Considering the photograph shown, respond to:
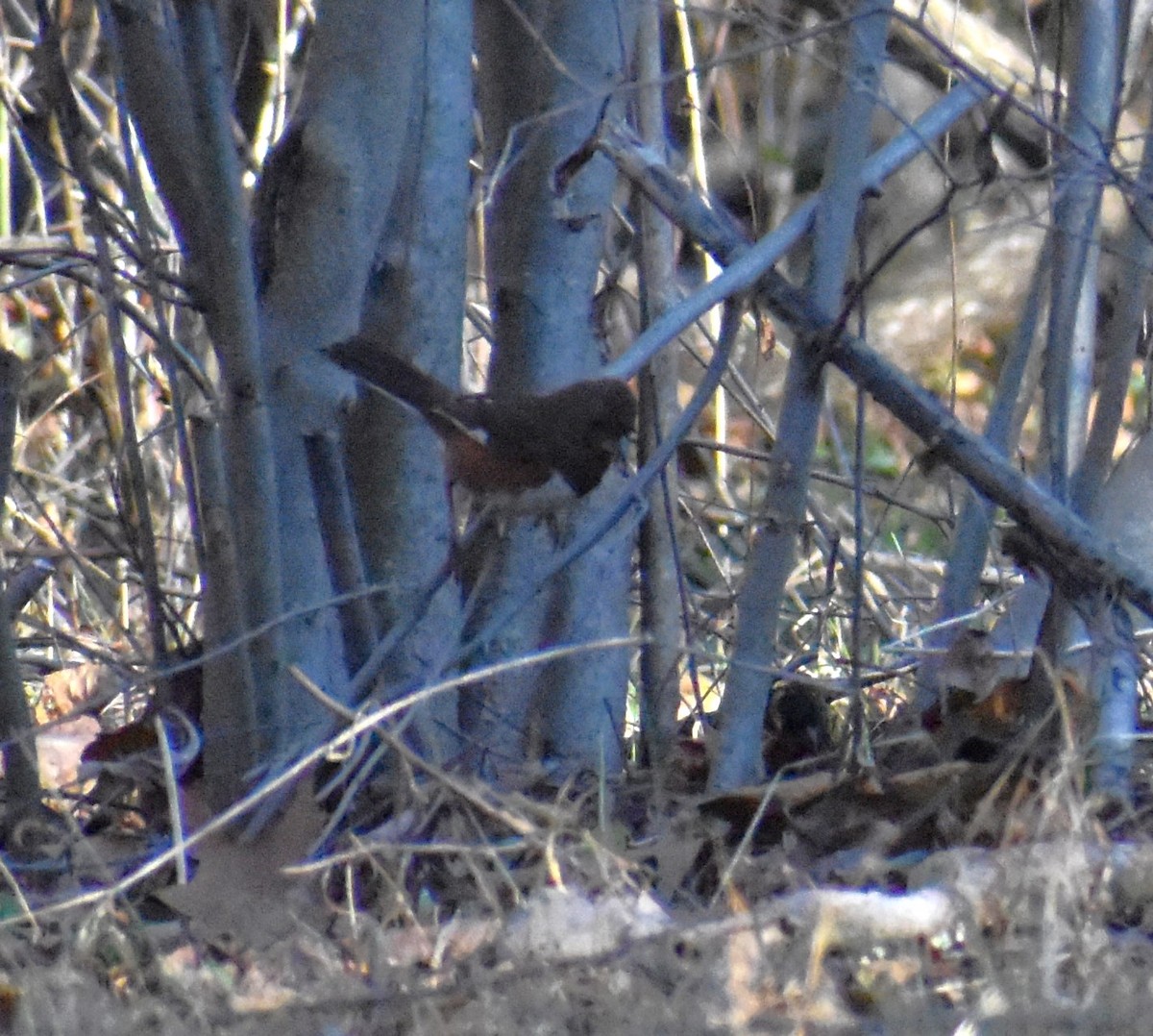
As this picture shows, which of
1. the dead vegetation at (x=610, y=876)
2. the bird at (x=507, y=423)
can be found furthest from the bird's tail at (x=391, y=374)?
the dead vegetation at (x=610, y=876)

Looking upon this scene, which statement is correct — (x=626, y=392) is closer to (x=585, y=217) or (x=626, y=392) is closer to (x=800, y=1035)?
(x=585, y=217)

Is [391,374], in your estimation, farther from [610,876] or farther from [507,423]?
[610,876]

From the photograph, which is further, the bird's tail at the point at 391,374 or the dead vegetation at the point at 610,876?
the bird's tail at the point at 391,374

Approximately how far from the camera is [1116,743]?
2461mm

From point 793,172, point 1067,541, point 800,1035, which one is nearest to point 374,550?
point 1067,541

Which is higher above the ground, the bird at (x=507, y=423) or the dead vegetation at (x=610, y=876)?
the bird at (x=507, y=423)

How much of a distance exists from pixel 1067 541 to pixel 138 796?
5.13ft

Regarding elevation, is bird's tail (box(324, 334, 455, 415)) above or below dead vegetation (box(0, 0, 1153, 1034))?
above

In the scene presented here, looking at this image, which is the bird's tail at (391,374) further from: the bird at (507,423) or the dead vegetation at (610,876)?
the dead vegetation at (610,876)

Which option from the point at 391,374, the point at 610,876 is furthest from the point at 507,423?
the point at 610,876

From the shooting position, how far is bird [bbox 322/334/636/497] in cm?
267

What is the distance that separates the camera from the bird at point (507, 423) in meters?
2.67

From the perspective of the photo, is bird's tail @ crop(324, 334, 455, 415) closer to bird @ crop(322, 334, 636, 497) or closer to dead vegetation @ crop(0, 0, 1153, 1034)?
bird @ crop(322, 334, 636, 497)

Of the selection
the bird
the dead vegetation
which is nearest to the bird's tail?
the bird
